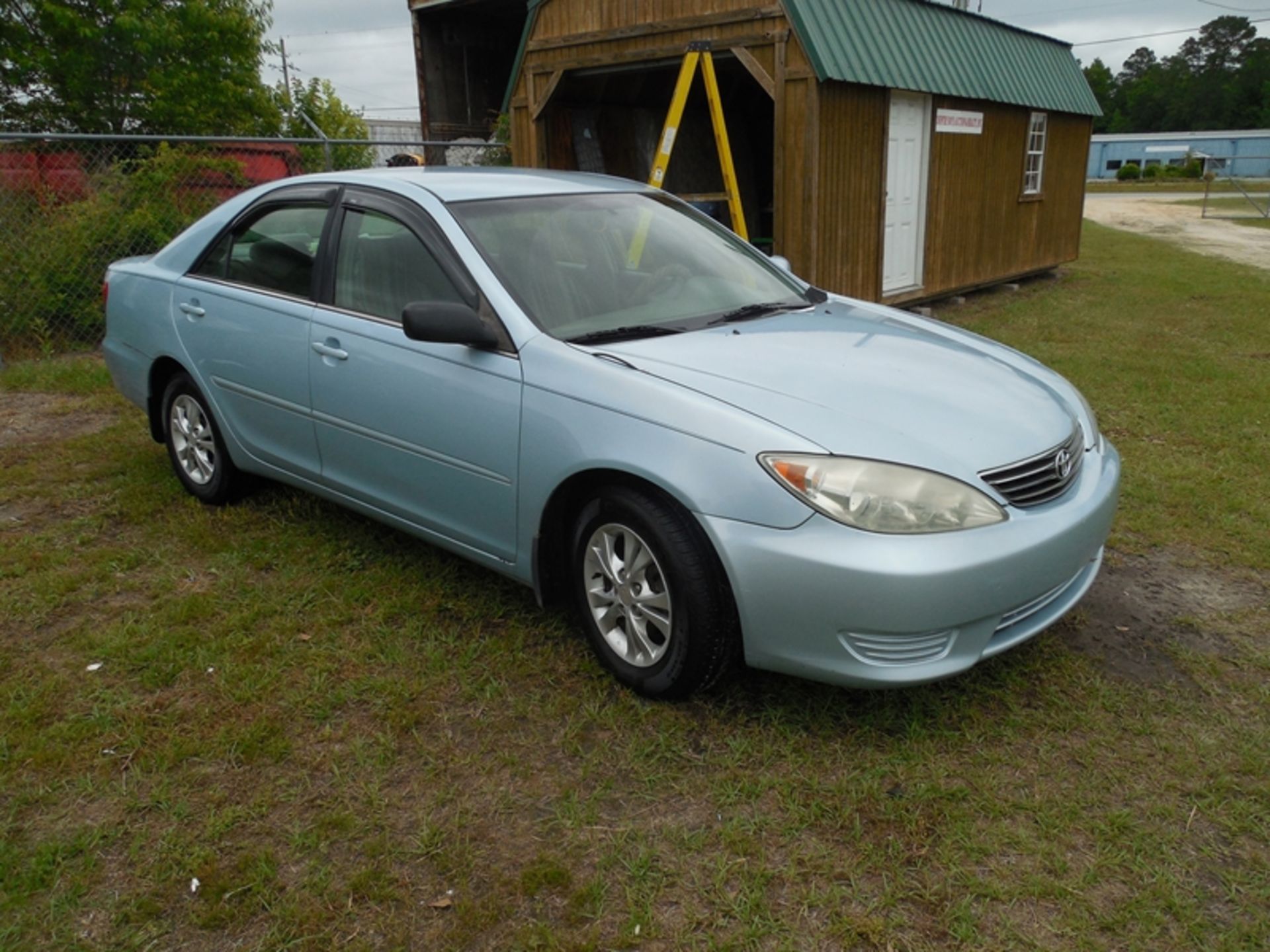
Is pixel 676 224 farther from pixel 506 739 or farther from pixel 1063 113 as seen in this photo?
pixel 1063 113

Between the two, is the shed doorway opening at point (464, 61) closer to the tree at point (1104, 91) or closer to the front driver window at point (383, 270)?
the front driver window at point (383, 270)

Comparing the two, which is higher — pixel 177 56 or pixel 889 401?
pixel 177 56

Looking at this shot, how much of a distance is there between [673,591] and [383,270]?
1.81 metres

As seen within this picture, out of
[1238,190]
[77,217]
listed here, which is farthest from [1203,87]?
[77,217]

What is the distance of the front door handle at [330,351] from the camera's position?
3.87 meters

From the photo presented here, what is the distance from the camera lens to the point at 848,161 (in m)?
9.65

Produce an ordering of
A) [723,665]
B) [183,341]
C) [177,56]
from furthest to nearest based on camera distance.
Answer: [177,56]
[183,341]
[723,665]

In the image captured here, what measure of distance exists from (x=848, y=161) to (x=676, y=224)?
5.96m

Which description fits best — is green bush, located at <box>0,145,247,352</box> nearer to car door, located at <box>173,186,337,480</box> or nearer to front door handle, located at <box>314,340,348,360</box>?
car door, located at <box>173,186,337,480</box>

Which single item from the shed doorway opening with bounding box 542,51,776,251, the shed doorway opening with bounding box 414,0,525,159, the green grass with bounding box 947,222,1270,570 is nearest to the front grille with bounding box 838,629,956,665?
the green grass with bounding box 947,222,1270,570

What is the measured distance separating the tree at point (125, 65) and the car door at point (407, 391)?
45.3ft

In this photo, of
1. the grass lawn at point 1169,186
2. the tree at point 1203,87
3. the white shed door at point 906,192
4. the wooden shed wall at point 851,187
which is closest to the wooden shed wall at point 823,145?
the wooden shed wall at point 851,187

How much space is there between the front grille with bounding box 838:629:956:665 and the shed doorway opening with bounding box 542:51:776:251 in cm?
930

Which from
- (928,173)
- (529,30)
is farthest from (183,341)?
(928,173)
